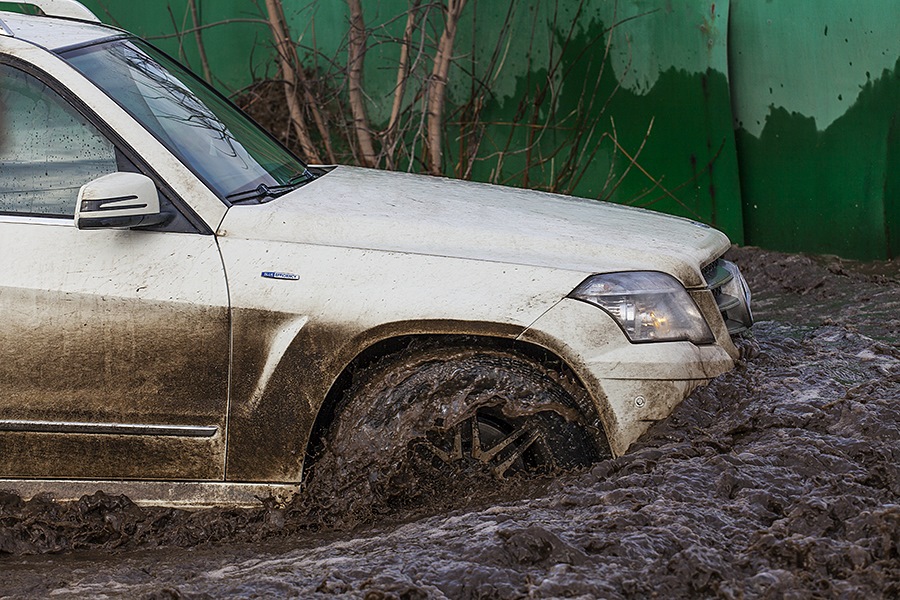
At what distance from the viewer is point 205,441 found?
3.46 m

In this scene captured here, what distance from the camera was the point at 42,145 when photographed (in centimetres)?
359

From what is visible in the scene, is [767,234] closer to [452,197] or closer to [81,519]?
[452,197]

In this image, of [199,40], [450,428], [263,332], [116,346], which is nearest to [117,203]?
[116,346]

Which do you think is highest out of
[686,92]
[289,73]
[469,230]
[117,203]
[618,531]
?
[289,73]

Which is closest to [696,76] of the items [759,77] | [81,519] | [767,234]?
[759,77]

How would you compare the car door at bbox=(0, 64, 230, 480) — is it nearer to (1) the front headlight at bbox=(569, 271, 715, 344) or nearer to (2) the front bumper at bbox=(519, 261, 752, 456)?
(2) the front bumper at bbox=(519, 261, 752, 456)

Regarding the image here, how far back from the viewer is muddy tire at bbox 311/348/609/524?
3449mm

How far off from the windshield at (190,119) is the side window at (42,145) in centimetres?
15

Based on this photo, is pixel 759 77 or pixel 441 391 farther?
pixel 759 77

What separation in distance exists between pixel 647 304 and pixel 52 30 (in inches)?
90.2

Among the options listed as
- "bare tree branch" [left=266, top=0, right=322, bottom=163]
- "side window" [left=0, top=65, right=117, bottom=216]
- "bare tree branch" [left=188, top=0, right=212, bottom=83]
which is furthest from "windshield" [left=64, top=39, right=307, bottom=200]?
"bare tree branch" [left=188, top=0, right=212, bottom=83]

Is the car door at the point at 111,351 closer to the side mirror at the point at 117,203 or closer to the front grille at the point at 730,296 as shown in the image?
the side mirror at the point at 117,203

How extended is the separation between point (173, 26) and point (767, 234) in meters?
4.66

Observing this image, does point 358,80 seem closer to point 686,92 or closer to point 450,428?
point 686,92
